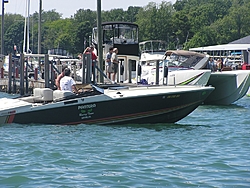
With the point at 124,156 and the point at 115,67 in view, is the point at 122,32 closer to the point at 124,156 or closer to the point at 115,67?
the point at 115,67

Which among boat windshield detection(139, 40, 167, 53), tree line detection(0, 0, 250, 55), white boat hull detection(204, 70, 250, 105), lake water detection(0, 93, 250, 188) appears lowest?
lake water detection(0, 93, 250, 188)

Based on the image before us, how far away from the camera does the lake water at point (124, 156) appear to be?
8.92 metres

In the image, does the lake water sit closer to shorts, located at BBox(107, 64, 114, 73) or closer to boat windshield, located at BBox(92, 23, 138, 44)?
shorts, located at BBox(107, 64, 114, 73)

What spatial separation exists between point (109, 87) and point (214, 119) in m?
4.08

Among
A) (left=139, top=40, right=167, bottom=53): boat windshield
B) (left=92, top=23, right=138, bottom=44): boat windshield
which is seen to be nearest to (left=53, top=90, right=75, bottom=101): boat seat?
(left=92, top=23, right=138, bottom=44): boat windshield

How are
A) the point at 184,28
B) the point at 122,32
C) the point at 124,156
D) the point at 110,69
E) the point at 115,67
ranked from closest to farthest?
1. the point at 124,156
2. the point at 110,69
3. the point at 115,67
4. the point at 122,32
5. the point at 184,28

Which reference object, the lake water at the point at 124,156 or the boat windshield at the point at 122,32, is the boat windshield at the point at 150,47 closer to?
the boat windshield at the point at 122,32

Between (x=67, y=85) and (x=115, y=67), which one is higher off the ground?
(x=115, y=67)

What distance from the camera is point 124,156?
1059 cm

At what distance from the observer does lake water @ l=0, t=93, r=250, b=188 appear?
8.92 m

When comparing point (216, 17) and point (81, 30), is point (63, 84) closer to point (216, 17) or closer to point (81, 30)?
point (81, 30)

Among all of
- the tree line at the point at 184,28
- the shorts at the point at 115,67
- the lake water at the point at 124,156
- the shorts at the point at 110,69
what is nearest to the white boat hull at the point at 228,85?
the shorts at the point at 115,67

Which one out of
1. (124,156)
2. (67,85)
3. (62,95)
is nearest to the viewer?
(124,156)

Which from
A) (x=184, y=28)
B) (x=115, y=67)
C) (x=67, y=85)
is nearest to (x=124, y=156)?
(x=67, y=85)
